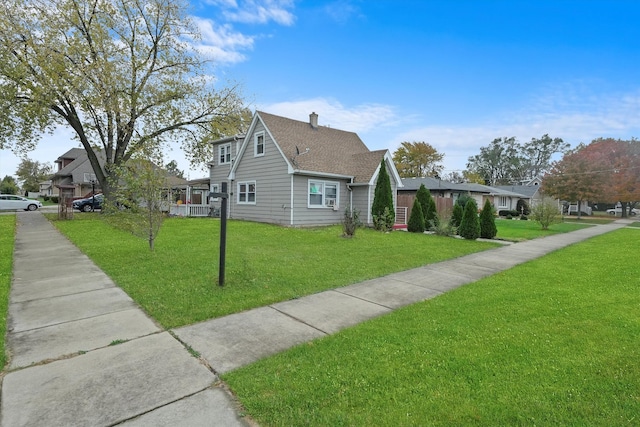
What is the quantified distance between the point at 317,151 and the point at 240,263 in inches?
457

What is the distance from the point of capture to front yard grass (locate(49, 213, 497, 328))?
17.0ft

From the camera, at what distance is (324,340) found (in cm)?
374

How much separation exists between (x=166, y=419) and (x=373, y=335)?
2.29 m

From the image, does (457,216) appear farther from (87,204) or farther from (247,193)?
(87,204)

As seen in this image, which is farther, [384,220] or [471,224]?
[384,220]

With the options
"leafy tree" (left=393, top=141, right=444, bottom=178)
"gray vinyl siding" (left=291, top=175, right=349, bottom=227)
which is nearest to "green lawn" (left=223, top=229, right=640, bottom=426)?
"gray vinyl siding" (left=291, top=175, right=349, bottom=227)

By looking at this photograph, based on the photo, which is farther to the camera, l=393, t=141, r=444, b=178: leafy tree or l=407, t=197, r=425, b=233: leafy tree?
l=393, t=141, r=444, b=178: leafy tree

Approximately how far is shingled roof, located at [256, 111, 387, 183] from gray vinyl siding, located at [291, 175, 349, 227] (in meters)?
0.64

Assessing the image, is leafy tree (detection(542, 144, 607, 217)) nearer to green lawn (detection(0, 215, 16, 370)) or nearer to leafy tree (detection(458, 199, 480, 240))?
leafy tree (detection(458, 199, 480, 240))

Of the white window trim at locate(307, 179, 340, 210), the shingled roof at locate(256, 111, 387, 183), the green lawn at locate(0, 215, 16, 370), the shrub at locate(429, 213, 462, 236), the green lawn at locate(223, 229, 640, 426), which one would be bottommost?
the green lawn at locate(0, 215, 16, 370)

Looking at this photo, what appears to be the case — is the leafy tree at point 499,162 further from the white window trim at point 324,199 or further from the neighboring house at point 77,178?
the neighboring house at point 77,178

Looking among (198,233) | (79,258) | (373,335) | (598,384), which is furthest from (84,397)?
(198,233)

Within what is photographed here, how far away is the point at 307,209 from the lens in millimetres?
16766

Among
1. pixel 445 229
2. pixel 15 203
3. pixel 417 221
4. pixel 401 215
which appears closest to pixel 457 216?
pixel 445 229
